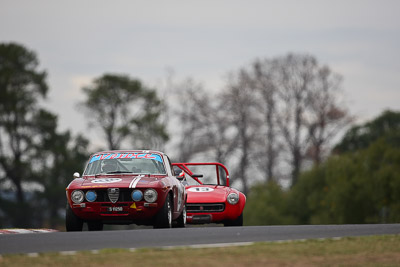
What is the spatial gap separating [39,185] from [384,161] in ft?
74.4

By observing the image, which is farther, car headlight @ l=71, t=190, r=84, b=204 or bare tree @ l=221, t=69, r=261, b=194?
bare tree @ l=221, t=69, r=261, b=194

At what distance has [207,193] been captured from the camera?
2352cm

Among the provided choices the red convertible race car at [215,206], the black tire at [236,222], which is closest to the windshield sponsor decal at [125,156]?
the red convertible race car at [215,206]

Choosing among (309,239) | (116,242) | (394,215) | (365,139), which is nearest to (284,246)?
(309,239)

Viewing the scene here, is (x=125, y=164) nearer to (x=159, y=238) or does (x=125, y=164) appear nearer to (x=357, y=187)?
(x=159, y=238)

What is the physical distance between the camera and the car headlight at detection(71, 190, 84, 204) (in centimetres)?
1731

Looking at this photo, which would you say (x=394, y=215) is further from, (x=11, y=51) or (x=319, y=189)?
(x=11, y=51)

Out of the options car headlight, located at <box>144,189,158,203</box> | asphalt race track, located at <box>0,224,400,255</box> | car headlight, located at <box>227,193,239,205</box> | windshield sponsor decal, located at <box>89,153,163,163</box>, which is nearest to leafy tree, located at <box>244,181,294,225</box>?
car headlight, located at <box>227,193,239,205</box>

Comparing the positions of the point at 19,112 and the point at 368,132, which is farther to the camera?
the point at 368,132

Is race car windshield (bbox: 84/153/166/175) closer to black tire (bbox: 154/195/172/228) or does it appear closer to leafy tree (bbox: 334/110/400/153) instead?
A: black tire (bbox: 154/195/172/228)

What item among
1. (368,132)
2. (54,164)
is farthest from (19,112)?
(368,132)

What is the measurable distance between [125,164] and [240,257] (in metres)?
7.28

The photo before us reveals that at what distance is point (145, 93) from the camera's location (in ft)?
227

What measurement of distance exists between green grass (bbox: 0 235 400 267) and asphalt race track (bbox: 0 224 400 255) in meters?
0.80
